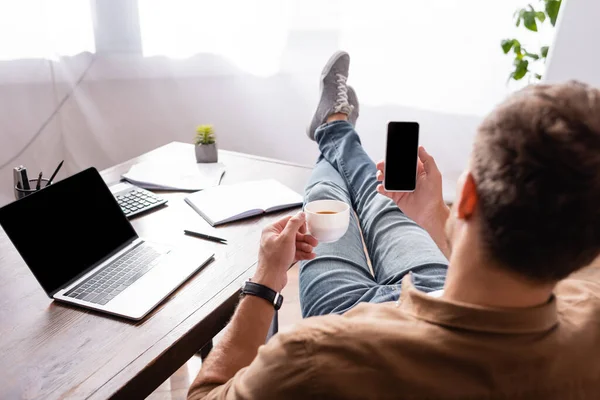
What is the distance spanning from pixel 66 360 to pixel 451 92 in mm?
2064

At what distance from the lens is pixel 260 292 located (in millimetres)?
880

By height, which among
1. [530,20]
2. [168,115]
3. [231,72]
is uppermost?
[530,20]

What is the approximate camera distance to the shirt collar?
21.8 inches

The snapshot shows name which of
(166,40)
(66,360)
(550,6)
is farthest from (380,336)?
(166,40)

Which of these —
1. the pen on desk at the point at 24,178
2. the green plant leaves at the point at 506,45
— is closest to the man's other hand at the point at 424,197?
the pen on desk at the point at 24,178

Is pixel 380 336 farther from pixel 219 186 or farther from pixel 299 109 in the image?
pixel 299 109

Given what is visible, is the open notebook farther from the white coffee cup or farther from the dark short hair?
the dark short hair

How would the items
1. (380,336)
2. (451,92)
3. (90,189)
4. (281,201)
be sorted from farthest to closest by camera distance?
(451,92), (281,201), (90,189), (380,336)

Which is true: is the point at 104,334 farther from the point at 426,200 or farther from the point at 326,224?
the point at 426,200

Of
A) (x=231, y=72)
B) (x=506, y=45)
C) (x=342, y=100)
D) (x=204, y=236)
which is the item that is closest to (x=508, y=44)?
(x=506, y=45)

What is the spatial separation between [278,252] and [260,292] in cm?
9

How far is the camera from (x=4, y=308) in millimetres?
876

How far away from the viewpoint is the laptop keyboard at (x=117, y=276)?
90cm

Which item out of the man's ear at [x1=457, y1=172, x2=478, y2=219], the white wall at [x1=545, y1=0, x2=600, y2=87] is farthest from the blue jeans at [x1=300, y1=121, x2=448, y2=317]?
the white wall at [x1=545, y1=0, x2=600, y2=87]
